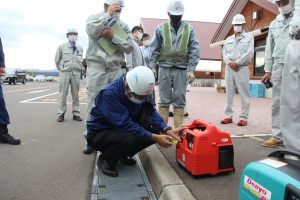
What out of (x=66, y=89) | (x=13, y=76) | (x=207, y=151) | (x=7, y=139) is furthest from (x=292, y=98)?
(x=13, y=76)

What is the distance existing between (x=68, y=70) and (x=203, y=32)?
2925 cm

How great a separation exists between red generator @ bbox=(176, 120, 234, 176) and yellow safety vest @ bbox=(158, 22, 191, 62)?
1.68 metres

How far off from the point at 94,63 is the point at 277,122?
2.64 m

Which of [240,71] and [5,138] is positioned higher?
[240,71]

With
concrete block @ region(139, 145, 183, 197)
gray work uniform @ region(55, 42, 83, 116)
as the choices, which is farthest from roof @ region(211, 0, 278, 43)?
concrete block @ region(139, 145, 183, 197)

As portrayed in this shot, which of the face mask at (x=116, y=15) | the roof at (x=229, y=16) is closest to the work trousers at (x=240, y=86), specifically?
the face mask at (x=116, y=15)

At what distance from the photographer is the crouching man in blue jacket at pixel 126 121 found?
10.1 feet

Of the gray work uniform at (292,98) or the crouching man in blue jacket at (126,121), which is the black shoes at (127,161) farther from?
the gray work uniform at (292,98)

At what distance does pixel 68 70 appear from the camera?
7227 millimetres

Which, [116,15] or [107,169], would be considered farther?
[116,15]

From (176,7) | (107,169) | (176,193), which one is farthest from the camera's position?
(176,7)

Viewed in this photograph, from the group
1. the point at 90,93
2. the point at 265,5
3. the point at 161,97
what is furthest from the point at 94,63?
the point at 265,5

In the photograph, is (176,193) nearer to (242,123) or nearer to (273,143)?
(273,143)

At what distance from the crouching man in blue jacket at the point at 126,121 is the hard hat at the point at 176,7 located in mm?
1722
